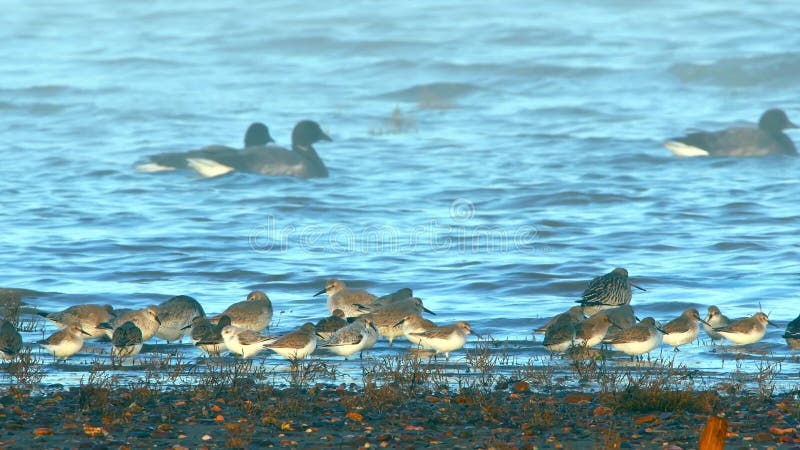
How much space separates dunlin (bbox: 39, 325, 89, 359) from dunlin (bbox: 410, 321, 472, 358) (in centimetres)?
287

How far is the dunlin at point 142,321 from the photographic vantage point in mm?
11609

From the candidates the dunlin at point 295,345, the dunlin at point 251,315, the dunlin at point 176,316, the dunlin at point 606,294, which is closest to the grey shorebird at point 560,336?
the dunlin at point 606,294

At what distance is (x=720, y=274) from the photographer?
15875 mm

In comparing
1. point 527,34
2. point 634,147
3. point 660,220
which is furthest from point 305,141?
point 527,34

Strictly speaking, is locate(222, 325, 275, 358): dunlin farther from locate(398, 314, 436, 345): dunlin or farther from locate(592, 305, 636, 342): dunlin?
locate(592, 305, 636, 342): dunlin

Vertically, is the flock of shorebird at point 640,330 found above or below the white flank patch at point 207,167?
below

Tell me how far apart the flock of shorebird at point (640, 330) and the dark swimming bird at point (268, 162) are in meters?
13.6

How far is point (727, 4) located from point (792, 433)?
45.9 metres

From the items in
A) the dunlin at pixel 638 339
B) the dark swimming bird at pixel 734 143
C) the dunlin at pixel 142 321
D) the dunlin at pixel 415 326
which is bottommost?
the dunlin at pixel 638 339

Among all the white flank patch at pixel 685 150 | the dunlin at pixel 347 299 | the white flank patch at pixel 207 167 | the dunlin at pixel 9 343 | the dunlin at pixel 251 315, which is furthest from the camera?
the white flank patch at pixel 685 150

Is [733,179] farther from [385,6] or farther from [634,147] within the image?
[385,6]

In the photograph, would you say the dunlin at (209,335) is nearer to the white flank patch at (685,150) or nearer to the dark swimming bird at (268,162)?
the dark swimming bird at (268,162)

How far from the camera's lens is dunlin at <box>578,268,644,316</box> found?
12820 millimetres

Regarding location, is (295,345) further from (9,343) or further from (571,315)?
(571,315)
